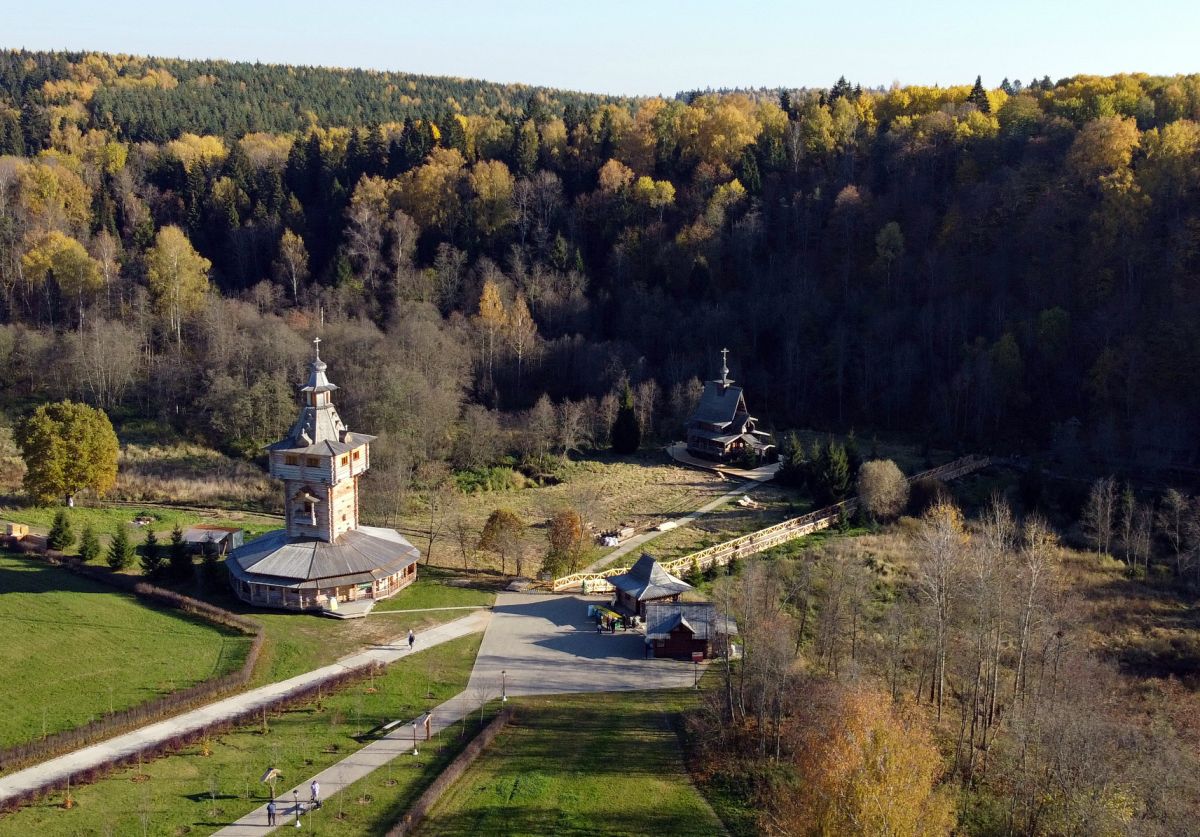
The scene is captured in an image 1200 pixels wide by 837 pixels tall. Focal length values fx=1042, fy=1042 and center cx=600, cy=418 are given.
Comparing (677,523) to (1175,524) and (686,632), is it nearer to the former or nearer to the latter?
(686,632)

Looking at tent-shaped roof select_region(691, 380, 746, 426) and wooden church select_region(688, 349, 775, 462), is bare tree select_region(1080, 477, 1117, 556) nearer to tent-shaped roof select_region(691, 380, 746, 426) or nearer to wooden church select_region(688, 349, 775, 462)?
wooden church select_region(688, 349, 775, 462)

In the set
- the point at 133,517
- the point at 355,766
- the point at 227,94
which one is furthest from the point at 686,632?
the point at 227,94

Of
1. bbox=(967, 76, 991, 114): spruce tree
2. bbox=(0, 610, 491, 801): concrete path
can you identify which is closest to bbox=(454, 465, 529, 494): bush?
bbox=(0, 610, 491, 801): concrete path

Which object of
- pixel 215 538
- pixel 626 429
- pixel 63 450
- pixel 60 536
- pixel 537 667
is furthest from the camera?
pixel 626 429

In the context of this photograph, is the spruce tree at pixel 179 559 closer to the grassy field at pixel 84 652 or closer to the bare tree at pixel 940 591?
the grassy field at pixel 84 652

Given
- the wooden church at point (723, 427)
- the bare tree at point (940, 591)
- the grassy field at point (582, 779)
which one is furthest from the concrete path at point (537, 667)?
the wooden church at point (723, 427)

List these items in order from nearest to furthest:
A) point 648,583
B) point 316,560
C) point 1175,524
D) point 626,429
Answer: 1. point 648,583
2. point 316,560
3. point 1175,524
4. point 626,429

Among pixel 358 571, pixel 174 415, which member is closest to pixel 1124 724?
pixel 358 571

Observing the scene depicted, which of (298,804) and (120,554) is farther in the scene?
(120,554)

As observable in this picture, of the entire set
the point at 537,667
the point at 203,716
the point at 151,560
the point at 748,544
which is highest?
the point at 151,560
